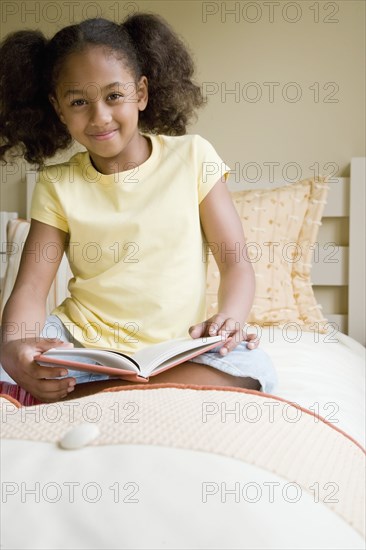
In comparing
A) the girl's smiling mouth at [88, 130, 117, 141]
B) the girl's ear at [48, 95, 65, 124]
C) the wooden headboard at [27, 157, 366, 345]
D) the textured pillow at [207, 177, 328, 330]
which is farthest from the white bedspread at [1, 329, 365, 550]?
the wooden headboard at [27, 157, 366, 345]

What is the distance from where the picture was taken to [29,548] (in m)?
0.50

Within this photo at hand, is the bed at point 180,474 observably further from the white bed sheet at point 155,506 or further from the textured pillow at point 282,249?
the textured pillow at point 282,249

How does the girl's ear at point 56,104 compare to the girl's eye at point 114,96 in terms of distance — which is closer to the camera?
the girl's eye at point 114,96

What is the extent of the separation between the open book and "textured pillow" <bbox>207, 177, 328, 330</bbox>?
0.97 m

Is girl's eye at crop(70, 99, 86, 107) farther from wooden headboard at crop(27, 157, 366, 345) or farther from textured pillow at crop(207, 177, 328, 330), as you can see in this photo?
wooden headboard at crop(27, 157, 366, 345)

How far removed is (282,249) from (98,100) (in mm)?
932

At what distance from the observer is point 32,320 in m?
1.28

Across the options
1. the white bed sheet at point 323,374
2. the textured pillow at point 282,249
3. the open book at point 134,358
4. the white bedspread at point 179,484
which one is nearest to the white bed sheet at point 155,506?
the white bedspread at point 179,484

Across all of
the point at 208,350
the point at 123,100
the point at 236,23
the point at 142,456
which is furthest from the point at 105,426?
the point at 236,23

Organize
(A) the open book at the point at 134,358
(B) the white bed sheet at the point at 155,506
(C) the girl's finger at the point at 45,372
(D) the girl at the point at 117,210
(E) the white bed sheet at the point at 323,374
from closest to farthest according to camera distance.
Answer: (B) the white bed sheet at the point at 155,506 → (A) the open book at the point at 134,358 → (C) the girl's finger at the point at 45,372 → (E) the white bed sheet at the point at 323,374 → (D) the girl at the point at 117,210

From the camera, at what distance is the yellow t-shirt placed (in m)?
1.32

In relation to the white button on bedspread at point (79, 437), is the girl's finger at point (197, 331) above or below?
below

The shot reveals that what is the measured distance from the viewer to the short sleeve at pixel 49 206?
139 cm

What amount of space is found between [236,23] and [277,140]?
1.42ft
